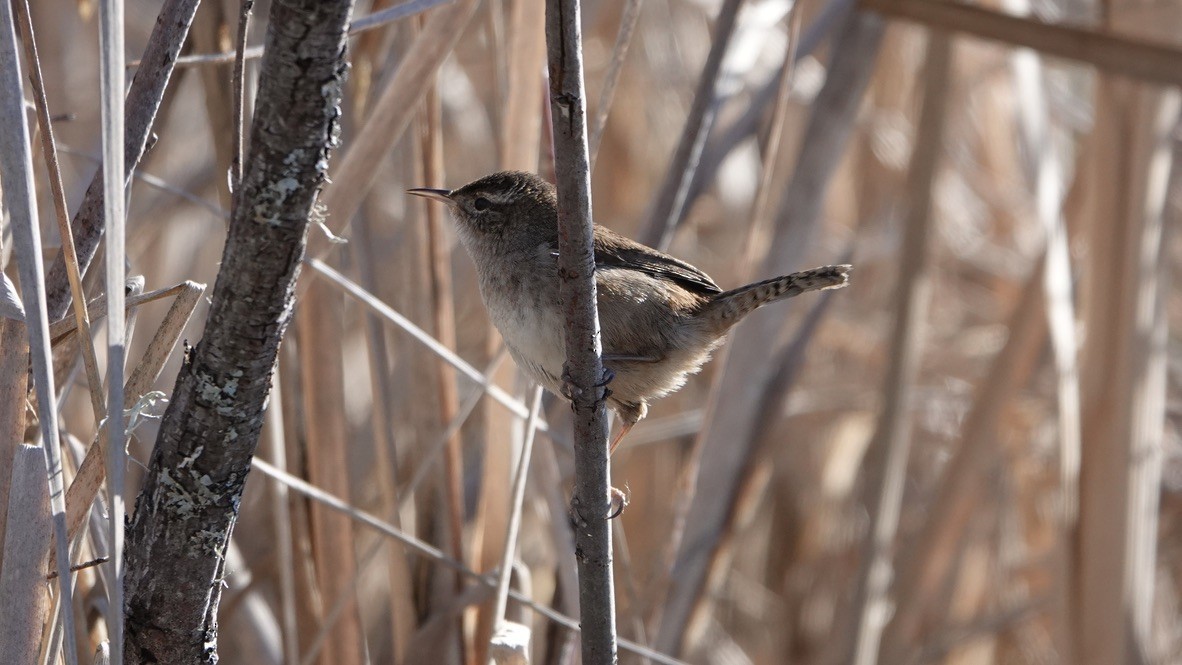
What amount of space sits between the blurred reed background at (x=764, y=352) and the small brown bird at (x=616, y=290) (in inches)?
4.0

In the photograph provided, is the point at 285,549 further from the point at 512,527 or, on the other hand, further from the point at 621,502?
the point at 621,502

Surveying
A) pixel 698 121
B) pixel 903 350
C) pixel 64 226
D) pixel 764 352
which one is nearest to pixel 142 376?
pixel 64 226

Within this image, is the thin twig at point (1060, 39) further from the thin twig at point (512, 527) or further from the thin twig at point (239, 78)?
the thin twig at point (239, 78)

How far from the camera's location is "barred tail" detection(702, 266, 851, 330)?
1.79 metres

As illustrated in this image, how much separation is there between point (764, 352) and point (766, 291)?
0.72 m

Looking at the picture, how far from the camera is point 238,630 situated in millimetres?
2750

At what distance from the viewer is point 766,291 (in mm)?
1854

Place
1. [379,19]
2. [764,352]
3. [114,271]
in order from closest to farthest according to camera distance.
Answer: [114,271] → [379,19] → [764,352]

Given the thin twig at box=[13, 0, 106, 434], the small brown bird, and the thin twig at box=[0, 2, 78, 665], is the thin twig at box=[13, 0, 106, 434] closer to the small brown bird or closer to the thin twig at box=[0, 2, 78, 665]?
the thin twig at box=[0, 2, 78, 665]

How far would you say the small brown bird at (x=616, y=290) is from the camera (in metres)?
1.85

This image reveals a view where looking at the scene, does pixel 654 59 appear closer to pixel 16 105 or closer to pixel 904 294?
pixel 904 294

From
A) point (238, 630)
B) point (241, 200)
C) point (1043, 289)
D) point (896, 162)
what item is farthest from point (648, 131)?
point (241, 200)

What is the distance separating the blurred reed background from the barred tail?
0.23 m

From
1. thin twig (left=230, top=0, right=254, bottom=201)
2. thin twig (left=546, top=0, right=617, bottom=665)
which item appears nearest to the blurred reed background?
thin twig (left=230, top=0, right=254, bottom=201)
